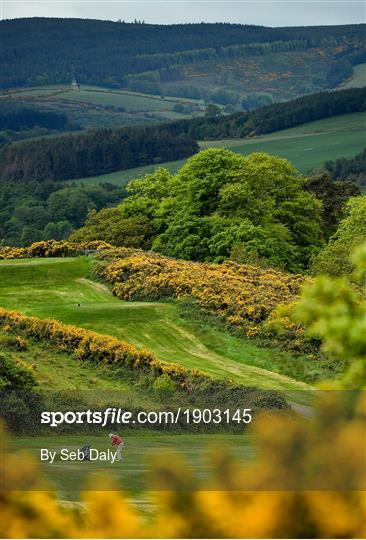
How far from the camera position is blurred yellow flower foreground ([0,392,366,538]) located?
4.34 metres

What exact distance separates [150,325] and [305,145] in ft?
490

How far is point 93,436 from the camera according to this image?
888 centimetres

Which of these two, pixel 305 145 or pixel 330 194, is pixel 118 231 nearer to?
pixel 330 194

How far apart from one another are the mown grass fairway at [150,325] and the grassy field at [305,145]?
117 metres

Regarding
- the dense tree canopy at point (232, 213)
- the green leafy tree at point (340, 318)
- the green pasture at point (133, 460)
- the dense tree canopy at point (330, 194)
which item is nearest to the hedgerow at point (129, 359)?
the green pasture at point (133, 460)

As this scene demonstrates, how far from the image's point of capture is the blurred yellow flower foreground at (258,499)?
4.34 metres

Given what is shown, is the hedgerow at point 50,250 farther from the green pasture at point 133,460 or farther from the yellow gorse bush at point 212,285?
the green pasture at point 133,460

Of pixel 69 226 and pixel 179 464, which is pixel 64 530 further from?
pixel 69 226

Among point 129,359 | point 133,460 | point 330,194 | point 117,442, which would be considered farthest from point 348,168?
point 133,460

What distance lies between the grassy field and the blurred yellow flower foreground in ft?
492

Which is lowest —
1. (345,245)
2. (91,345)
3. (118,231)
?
(118,231)

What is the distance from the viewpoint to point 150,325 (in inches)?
1235

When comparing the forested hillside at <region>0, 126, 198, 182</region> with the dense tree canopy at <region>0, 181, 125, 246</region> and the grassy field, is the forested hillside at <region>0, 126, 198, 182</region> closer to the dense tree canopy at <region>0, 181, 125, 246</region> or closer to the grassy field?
the grassy field

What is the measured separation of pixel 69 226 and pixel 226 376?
99147 millimetres
